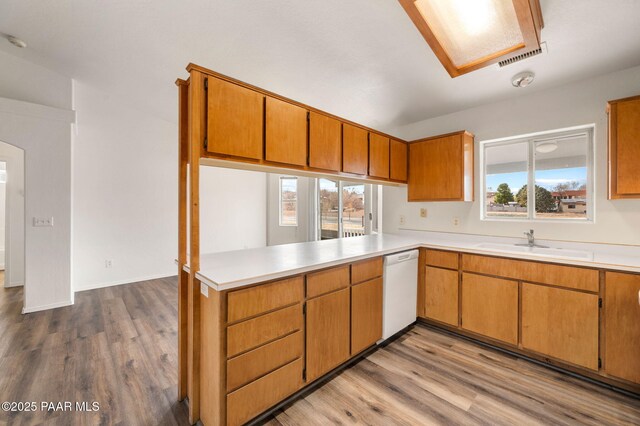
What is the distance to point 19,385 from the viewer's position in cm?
187

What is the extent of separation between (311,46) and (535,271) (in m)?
2.66

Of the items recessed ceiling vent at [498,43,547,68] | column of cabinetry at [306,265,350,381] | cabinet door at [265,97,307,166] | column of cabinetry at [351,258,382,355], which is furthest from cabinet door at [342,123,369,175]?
recessed ceiling vent at [498,43,547,68]

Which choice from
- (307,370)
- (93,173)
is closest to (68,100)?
(93,173)

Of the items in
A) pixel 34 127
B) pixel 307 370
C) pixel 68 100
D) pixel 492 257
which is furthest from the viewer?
pixel 68 100

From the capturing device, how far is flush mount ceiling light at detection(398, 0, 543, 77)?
4.64 ft

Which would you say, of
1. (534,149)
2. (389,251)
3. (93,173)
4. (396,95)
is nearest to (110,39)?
(93,173)

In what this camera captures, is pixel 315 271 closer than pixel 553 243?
Yes

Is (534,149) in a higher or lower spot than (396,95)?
lower

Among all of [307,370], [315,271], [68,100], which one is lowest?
[307,370]

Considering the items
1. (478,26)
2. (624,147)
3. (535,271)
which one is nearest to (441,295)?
(535,271)

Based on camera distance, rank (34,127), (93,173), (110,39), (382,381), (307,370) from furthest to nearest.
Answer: (93,173) < (34,127) < (110,39) < (382,381) < (307,370)

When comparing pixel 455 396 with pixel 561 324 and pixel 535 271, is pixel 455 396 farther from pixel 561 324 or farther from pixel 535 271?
pixel 535 271

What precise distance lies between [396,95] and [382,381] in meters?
2.76

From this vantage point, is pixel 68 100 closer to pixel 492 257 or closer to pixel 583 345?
pixel 492 257
